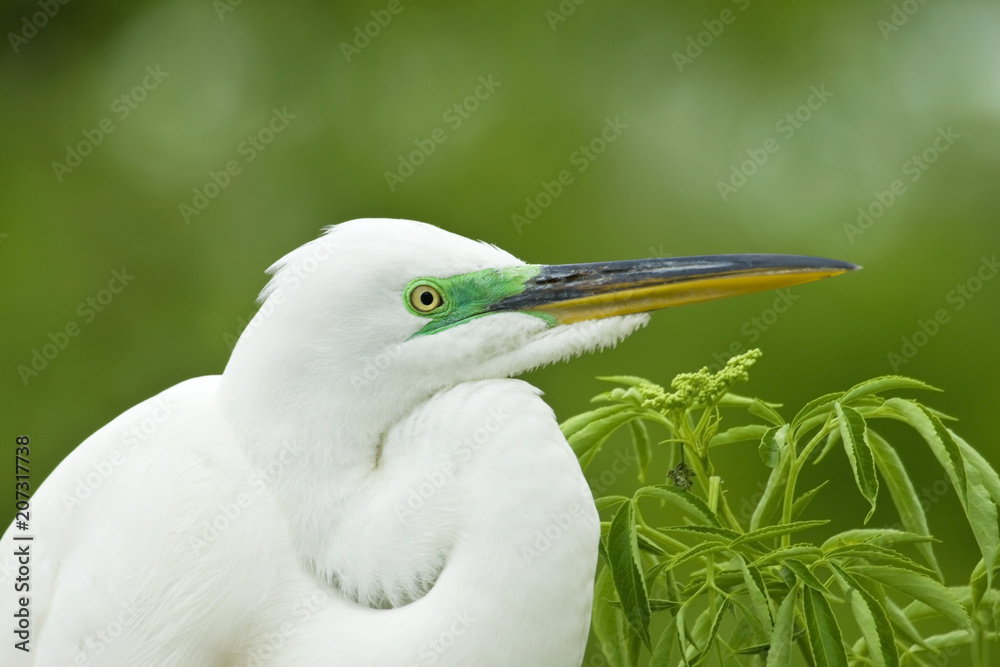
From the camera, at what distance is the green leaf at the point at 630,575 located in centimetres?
72

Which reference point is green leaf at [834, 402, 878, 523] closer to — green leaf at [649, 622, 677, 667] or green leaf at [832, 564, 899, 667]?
green leaf at [832, 564, 899, 667]

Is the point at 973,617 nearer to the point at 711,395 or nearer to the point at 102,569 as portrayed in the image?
the point at 711,395

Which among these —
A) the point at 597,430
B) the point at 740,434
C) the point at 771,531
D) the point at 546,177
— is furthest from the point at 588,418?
the point at 546,177

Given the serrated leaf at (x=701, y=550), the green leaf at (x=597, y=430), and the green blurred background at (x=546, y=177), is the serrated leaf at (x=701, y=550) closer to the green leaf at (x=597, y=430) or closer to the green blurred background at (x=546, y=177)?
the green leaf at (x=597, y=430)

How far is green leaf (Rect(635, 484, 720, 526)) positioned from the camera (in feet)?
2.48

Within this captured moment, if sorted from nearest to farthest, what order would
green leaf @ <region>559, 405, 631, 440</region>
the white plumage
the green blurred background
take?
the white plumage, green leaf @ <region>559, 405, 631, 440</region>, the green blurred background

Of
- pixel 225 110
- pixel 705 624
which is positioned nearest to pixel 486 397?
pixel 705 624

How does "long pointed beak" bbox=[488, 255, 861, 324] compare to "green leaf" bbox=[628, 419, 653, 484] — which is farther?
"green leaf" bbox=[628, 419, 653, 484]

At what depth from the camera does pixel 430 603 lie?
0.76 meters

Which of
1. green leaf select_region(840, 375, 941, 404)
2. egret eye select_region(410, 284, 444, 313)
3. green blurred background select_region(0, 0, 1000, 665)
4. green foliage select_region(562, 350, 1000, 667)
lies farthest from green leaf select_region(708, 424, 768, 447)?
green blurred background select_region(0, 0, 1000, 665)

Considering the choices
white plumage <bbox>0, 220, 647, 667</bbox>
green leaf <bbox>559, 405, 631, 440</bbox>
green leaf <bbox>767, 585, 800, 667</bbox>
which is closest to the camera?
green leaf <bbox>767, 585, 800, 667</bbox>

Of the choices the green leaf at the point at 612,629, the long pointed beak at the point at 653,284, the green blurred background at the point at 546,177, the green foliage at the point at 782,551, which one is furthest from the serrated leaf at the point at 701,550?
the green blurred background at the point at 546,177

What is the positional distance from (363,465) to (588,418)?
234mm

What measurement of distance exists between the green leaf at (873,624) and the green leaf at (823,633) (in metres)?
0.02
